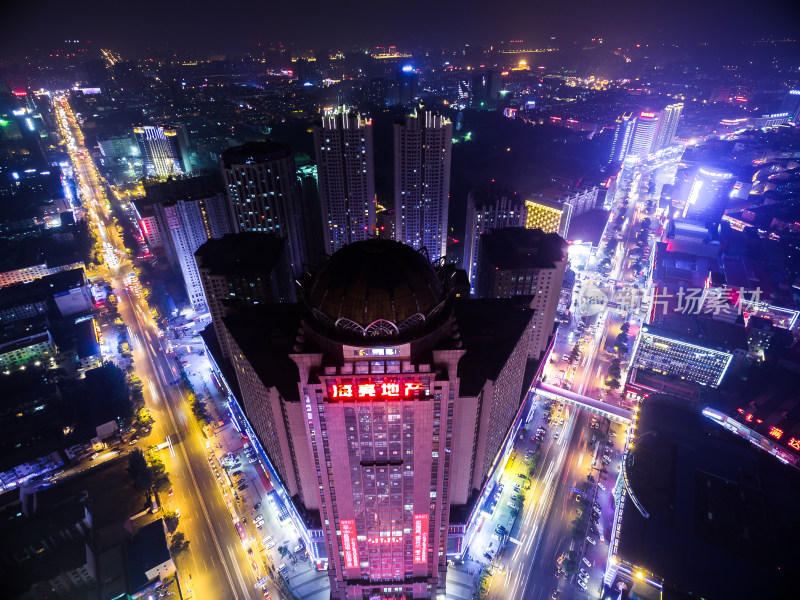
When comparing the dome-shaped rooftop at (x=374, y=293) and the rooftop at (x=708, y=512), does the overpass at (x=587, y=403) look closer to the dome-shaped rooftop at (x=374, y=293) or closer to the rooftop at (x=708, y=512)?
the rooftop at (x=708, y=512)

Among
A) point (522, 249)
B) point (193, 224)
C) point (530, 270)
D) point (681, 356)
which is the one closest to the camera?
point (530, 270)

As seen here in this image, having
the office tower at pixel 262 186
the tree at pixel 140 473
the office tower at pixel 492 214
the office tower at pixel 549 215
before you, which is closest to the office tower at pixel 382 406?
the tree at pixel 140 473

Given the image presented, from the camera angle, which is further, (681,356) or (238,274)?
(681,356)

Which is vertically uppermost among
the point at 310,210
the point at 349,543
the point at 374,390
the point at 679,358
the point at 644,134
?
the point at 374,390

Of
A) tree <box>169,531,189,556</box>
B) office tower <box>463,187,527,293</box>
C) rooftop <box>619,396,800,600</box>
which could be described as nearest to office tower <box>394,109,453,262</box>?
office tower <box>463,187,527,293</box>

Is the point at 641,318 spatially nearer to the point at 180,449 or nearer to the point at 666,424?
the point at 666,424

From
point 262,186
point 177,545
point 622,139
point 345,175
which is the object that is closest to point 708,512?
point 177,545

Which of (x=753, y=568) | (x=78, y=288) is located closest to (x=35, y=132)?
(x=78, y=288)

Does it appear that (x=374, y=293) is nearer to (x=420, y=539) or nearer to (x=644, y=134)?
(x=420, y=539)
